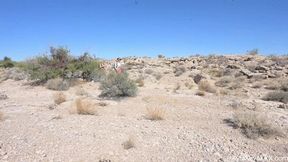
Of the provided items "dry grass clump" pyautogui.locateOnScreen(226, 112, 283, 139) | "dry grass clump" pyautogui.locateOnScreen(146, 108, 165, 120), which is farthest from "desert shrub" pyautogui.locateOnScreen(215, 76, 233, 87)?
"dry grass clump" pyautogui.locateOnScreen(226, 112, 283, 139)

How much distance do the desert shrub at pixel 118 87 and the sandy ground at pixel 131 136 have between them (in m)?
1.88

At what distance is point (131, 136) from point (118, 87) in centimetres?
630

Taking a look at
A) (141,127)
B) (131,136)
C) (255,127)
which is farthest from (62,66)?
(255,127)

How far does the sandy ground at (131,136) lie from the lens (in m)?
8.12

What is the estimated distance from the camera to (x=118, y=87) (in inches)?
600

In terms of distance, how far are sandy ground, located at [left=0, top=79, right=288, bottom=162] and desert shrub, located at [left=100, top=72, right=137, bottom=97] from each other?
188 centimetres

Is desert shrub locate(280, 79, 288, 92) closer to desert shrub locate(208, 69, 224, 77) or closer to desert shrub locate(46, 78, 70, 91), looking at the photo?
desert shrub locate(208, 69, 224, 77)

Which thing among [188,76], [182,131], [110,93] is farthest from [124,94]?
[188,76]

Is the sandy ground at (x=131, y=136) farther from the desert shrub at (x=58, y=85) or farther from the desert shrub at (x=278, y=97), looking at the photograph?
the desert shrub at (x=58, y=85)

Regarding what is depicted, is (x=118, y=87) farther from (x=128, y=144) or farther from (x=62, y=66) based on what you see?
(x=62, y=66)

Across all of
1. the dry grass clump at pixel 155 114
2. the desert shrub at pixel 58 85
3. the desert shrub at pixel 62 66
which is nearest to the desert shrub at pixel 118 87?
the dry grass clump at pixel 155 114

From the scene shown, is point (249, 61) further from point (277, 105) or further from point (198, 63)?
point (277, 105)

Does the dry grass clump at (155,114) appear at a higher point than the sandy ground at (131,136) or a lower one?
higher

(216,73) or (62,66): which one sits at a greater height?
(62,66)
